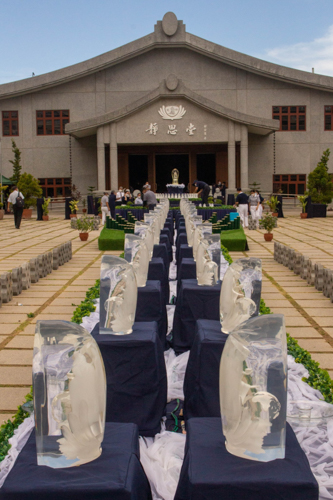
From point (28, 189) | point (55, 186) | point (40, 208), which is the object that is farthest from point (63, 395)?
point (55, 186)

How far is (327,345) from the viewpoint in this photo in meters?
5.23

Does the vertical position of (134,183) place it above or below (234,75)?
below

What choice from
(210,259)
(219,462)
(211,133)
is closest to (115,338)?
(219,462)

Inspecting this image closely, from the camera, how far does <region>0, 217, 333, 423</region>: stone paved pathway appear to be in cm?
471

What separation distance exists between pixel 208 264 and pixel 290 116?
84.6ft

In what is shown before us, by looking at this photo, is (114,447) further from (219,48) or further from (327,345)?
(219,48)

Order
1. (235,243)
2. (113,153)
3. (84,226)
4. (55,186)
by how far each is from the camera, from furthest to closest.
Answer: (55,186), (113,153), (84,226), (235,243)

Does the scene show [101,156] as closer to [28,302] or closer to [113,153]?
[113,153]

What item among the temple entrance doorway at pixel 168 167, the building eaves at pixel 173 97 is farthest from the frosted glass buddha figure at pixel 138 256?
the temple entrance doorway at pixel 168 167

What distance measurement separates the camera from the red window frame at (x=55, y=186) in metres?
29.8

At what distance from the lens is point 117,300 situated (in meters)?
3.82

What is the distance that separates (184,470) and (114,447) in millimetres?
333

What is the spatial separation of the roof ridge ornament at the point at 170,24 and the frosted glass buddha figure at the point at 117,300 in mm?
27319

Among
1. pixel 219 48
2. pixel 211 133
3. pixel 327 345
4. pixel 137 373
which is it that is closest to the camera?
pixel 137 373
